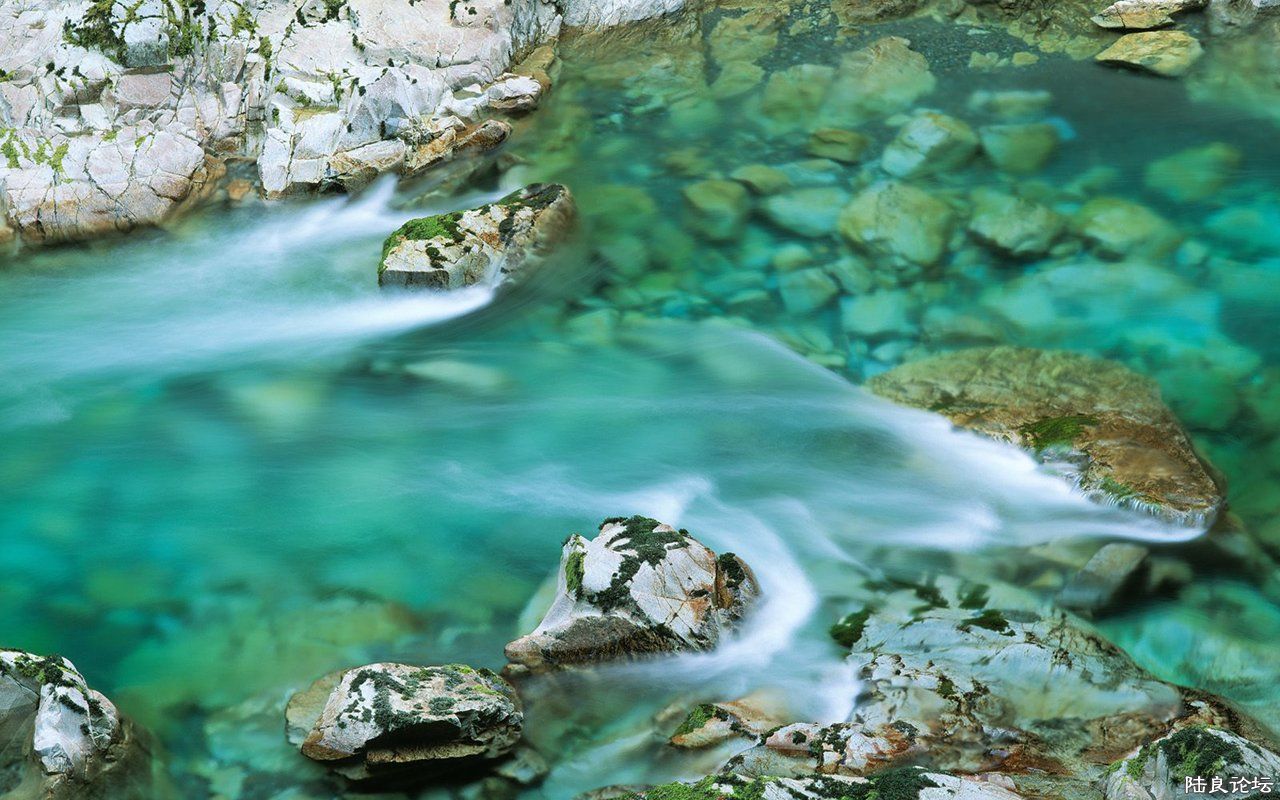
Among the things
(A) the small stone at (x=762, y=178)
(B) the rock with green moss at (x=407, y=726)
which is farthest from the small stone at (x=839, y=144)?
(B) the rock with green moss at (x=407, y=726)

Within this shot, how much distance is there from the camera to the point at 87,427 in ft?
24.7

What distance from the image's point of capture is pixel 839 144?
10.1 metres

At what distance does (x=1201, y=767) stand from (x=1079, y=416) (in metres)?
3.57

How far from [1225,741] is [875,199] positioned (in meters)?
6.35

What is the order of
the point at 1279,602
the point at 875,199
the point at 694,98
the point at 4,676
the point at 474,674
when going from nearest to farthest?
the point at 4,676, the point at 474,674, the point at 1279,602, the point at 875,199, the point at 694,98

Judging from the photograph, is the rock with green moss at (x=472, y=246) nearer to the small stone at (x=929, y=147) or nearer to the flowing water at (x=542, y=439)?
the flowing water at (x=542, y=439)

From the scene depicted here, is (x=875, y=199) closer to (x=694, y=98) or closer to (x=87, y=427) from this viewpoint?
(x=694, y=98)

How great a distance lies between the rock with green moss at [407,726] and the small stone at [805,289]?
442cm

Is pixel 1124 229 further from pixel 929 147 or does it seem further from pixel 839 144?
pixel 839 144

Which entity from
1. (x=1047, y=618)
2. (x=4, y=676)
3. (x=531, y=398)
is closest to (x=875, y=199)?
(x=531, y=398)

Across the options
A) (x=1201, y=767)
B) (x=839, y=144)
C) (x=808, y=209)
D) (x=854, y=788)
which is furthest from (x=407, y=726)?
(x=839, y=144)

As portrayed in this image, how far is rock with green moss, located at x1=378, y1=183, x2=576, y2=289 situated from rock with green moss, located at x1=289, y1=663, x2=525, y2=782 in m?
4.21

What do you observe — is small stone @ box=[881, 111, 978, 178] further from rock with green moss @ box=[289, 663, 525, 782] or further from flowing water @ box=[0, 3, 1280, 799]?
rock with green moss @ box=[289, 663, 525, 782]

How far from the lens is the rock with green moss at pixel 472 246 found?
340 inches
